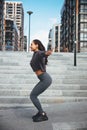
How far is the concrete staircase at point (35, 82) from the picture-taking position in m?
10.5

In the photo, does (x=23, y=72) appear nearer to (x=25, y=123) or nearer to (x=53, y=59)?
(x=53, y=59)

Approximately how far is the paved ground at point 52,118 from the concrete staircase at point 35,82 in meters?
0.79

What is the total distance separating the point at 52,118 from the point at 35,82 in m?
4.23

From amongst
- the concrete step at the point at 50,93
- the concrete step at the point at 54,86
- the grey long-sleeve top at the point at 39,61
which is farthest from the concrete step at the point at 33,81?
the grey long-sleeve top at the point at 39,61

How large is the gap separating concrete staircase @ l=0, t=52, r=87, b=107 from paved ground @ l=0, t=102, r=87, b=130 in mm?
795

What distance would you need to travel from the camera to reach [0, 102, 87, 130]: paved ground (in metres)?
7.17

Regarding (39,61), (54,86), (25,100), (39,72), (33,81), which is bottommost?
(25,100)

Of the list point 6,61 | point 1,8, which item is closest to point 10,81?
point 6,61

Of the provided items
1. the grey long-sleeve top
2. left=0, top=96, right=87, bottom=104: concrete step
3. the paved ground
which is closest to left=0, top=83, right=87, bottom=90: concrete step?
left=0, top=96, right=87, bottom=104: concrete step

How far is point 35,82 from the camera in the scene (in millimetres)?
12148

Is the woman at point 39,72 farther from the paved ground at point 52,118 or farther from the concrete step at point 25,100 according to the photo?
the concrete step at point 25,100

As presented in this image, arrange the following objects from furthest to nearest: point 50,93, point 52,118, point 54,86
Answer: point 54,86, point 50,93, point 52,118

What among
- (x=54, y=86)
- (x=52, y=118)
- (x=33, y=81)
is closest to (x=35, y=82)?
(x=33, y=81)

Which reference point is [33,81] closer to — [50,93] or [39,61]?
[50,93]
